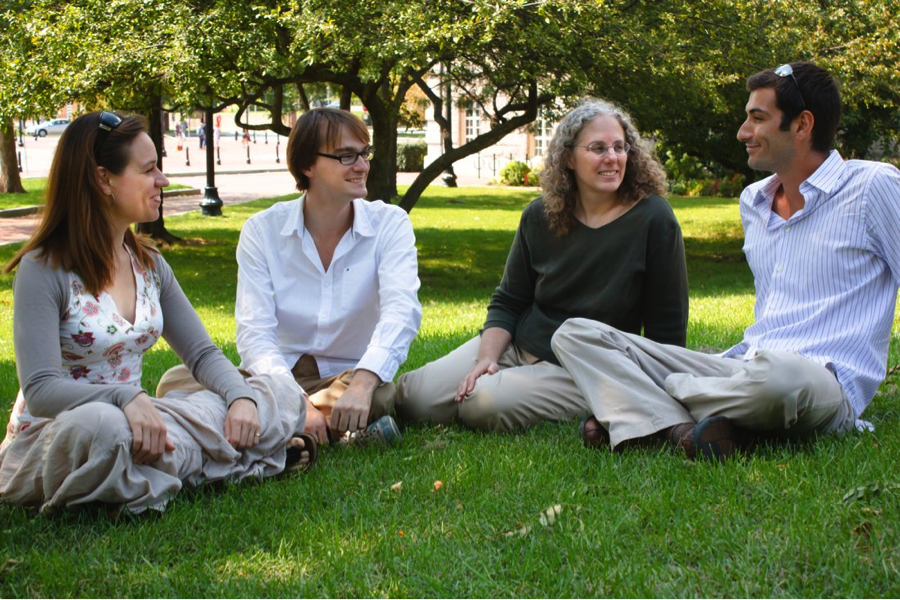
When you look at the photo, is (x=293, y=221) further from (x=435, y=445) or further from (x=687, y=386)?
(x=687, y=386)

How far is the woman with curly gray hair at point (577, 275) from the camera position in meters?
4.79

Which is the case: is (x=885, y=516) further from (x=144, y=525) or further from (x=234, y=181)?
(x=234, y=181)

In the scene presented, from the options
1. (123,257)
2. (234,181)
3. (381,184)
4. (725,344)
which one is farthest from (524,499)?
(234,181)

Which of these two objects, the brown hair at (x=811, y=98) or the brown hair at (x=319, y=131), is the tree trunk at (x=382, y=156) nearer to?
the brown hair at (x=319, y=131)

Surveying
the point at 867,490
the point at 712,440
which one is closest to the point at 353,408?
the point at 712,440

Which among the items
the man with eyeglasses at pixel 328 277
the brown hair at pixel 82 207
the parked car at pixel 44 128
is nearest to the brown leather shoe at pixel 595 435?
the man with eyeglasses at pixel 328 277

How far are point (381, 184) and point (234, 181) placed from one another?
70.5 feet

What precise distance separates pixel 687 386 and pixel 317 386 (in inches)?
73.2

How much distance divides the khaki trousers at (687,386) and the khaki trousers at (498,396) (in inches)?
14.4

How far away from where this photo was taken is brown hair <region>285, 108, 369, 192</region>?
485 cm

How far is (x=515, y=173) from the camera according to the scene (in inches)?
1426

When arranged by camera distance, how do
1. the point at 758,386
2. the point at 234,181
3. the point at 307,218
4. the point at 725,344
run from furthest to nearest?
the point at 234,181
the point at 725,344
the point at 307,218
the point at 758,386

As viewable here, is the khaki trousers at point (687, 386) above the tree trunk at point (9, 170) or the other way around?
the other way around

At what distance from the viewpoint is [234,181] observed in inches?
1378
